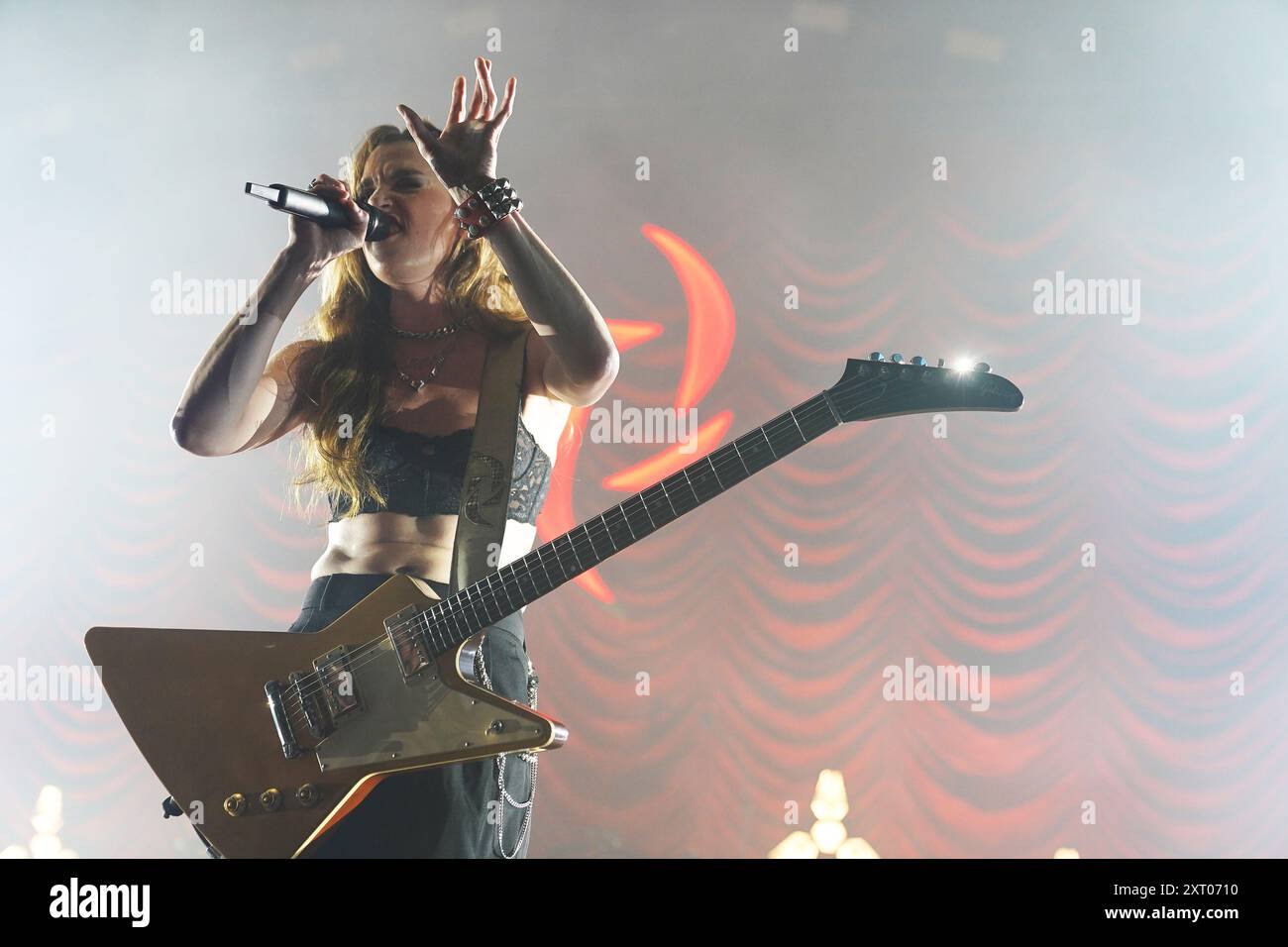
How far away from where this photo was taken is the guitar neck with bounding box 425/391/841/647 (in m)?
1.38

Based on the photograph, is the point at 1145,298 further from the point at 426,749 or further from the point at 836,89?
the point at 426,749

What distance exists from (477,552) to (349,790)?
364mm

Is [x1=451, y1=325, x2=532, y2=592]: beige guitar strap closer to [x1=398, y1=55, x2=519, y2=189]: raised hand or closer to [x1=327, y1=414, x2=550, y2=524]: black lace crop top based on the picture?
[x1=327, y1=414, x2=550, y2=524]: black lace crop top

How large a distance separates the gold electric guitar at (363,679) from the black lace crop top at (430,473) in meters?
0.13

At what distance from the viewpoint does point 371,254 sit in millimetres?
1672

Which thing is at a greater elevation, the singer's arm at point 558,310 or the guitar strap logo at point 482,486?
the singer's arm at point 558,310

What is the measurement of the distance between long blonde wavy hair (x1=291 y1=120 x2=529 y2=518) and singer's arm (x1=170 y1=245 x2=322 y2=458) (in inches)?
4.4

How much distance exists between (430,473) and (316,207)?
1.39 feet

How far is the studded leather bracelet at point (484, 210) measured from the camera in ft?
4.47

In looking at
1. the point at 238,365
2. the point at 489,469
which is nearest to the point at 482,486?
the point at 489,469

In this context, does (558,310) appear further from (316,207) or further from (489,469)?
(316,207)

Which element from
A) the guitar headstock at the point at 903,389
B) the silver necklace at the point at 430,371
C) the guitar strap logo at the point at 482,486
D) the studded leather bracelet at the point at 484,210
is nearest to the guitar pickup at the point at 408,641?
the guitar strap logo at the point at 482,486

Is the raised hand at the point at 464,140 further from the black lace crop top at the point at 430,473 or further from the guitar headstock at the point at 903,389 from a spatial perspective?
the guitar headstock at the point at 903,389

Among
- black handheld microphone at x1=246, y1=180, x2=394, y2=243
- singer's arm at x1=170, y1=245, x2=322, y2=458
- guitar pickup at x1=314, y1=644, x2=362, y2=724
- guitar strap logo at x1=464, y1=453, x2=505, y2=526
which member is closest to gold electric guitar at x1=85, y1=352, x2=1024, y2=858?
guitar pickup at x1=314, y1=644, x2=362, y2=724
